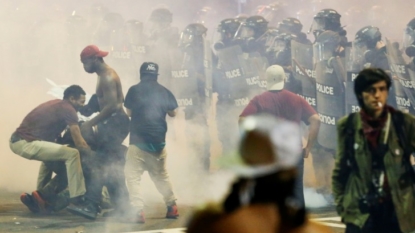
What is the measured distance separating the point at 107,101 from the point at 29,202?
2.83 feet

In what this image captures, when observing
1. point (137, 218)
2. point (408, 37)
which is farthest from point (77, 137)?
point (408, 37)

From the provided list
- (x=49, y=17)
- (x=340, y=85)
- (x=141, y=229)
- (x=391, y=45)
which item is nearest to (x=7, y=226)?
(x=141, y=229)

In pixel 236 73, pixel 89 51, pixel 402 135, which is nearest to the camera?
pixel 402 135

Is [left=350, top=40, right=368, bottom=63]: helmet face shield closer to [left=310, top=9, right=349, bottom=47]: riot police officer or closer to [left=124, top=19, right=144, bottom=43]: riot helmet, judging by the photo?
[left=310, top=9, right=349, bottom=47]: riot police officer

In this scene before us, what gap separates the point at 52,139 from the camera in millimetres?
4762

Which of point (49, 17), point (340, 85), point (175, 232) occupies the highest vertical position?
point (49, 17)

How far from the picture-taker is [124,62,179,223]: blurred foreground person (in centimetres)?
492

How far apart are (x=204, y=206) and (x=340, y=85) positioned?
3.90 meters

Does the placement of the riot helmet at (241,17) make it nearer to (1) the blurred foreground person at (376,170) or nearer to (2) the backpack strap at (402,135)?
(1) the blurred foreground person at (376,170)

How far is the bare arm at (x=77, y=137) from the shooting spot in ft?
15.8

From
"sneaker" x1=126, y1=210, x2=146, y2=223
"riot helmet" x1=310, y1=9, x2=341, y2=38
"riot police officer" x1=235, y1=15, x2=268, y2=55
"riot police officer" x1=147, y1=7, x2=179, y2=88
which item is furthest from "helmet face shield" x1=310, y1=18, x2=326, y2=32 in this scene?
"sneaker" x1=126, y1=210, x2=146, y2=223

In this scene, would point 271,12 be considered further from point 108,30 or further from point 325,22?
point 108,30

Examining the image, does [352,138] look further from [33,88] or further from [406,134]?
[33,88]

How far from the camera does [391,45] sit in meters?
5.39
